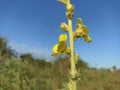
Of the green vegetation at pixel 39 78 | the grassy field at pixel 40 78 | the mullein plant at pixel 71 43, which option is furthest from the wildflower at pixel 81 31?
the grassy field at pixel 40 78

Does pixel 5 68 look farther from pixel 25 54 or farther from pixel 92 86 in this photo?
pixel 25 54

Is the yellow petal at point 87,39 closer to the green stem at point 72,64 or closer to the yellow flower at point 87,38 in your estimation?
the yellow flower at point 87,38

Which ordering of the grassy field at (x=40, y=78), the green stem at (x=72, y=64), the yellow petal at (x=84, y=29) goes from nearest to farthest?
1. the green stem at (x=72, y=64)
2. the yellow petal at (x=84, y=29)
3. the grassy field at (x=40, y=78)

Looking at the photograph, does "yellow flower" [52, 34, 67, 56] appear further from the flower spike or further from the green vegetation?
the green vegetation

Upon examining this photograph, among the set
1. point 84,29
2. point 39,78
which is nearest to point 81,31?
point 84,29

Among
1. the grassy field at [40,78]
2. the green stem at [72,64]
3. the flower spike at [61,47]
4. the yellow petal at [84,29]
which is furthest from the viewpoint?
the grassy field at [40,78]

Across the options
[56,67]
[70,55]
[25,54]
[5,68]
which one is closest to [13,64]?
[5,68]

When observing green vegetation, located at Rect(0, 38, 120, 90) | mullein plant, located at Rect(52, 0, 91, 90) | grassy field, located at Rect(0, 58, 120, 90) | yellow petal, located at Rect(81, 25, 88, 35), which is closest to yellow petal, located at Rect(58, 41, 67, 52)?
mullein plant, located at Rect(52, 0, 91, 90)
